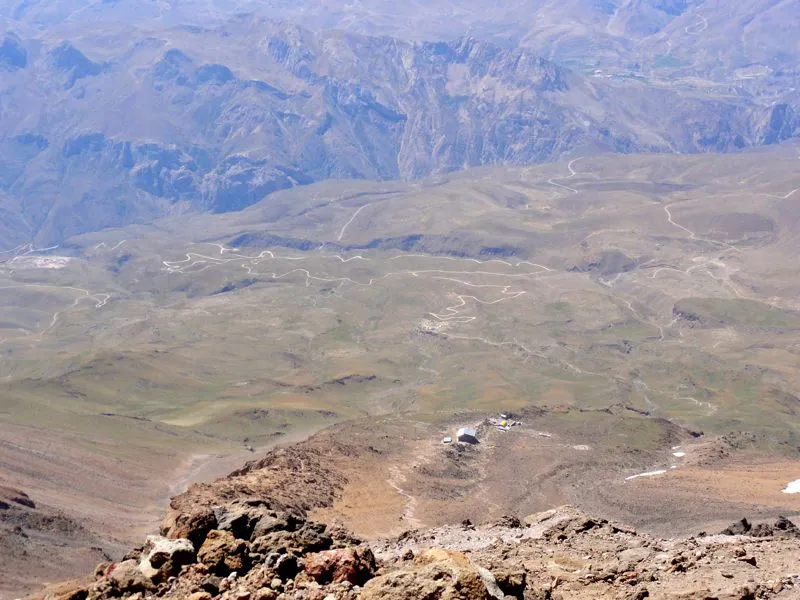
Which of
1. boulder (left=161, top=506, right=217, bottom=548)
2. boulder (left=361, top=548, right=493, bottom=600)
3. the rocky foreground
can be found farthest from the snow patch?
boulder (left=361, top=548, right=493, bottom=600)

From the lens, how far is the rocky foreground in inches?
1035

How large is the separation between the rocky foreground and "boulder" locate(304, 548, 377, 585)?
0.11 ft

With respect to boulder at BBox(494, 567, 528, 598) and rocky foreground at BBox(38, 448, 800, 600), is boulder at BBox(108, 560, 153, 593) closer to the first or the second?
rocky foreground at BBox(38, 448, 800, 600)

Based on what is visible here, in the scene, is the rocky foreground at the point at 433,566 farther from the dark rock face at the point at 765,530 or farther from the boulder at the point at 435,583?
the dark rock face at the point at 765,530

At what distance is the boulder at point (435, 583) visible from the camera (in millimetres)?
24047

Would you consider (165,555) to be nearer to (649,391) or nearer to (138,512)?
(138,512)

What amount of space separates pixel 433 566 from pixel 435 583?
2.19 ft

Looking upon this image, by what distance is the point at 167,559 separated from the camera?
33000 millimetres

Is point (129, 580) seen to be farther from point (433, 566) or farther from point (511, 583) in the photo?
point (511, 583)

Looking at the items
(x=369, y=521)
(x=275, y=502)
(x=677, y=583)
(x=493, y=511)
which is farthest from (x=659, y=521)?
(x=677, y=583)

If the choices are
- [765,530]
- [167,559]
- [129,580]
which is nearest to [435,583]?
[167,559]

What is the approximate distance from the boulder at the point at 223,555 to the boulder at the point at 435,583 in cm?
791

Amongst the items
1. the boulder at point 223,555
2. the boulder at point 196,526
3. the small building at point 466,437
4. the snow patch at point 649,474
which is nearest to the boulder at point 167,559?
the boulder at point 223,555

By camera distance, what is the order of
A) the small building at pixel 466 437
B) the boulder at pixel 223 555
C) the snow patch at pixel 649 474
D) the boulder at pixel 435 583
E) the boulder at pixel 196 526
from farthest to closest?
the small building at pixel 466 437 < the snow patch at pixel 649 474 < the boulder at pixel 196 526 < the boulder at pixel 223 555 < the boulder at pixel 435 583
